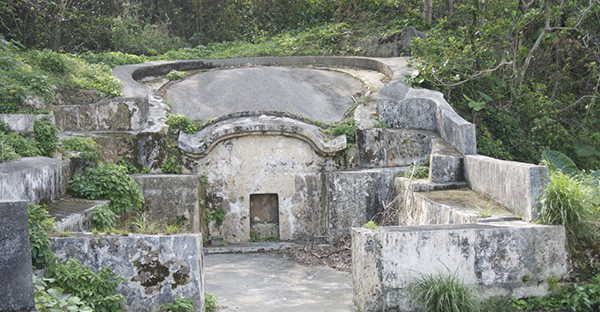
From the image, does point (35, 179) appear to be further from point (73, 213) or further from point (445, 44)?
point (445, 44)

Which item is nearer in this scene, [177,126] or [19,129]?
[19,129]

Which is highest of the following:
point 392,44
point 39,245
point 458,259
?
point 392,44

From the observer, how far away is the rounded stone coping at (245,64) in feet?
50.2

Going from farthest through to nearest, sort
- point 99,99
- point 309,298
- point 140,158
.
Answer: point 99,99, point 140,158, point 309,298

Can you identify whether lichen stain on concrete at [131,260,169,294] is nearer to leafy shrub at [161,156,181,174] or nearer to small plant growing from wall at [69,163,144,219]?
small plant growing from wall at [69,163,144,219]

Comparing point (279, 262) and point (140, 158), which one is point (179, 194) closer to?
point (140, 158)

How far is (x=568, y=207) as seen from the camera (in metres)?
6.88

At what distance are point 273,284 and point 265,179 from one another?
11.3 ft

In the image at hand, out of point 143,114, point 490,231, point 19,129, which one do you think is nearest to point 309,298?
point 490,231

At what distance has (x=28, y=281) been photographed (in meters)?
4.51

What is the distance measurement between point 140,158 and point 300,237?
3.07 meters

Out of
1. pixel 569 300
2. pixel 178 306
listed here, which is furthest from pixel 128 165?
pixel 569 300

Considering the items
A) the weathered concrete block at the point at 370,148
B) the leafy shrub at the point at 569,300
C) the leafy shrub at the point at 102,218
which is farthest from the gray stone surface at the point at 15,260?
the weathered concrete block at the point at 370,148

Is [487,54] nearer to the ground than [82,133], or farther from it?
farther from it
